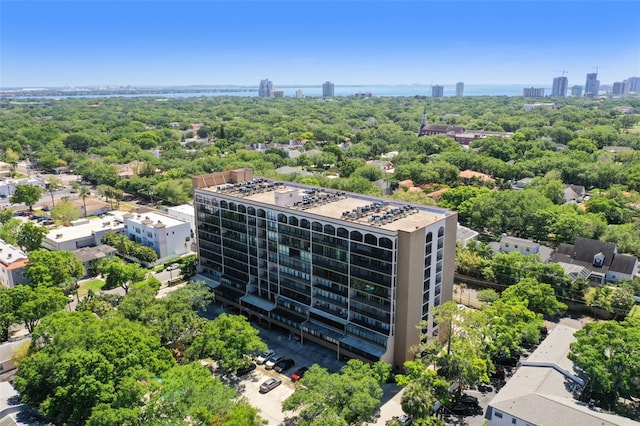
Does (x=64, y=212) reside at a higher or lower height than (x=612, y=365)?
higher

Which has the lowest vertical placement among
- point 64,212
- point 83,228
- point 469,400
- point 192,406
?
point 469,400

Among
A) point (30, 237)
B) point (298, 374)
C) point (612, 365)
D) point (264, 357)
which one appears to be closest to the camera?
point (612, 365)

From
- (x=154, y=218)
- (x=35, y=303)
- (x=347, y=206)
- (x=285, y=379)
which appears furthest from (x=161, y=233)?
(x=285, y=379)

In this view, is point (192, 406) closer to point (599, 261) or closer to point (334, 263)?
point (334, 263)

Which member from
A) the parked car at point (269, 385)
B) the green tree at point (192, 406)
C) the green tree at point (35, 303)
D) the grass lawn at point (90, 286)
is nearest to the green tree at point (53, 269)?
the grass lawn at point (90, 286)

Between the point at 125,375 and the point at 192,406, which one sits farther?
the point at 125,375

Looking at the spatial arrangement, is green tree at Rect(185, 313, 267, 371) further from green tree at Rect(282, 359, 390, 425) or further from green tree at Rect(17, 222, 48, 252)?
Result: green tree at Rect(17, 222, 48, 252)

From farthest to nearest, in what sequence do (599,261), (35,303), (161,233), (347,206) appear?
1. (161,233)
2. (599,261)
3. (347,206)
4. (35,303)
